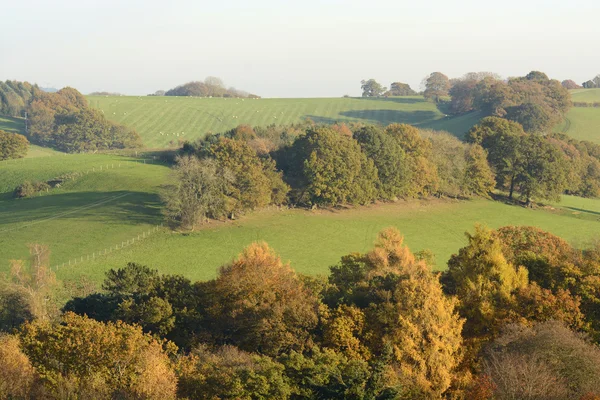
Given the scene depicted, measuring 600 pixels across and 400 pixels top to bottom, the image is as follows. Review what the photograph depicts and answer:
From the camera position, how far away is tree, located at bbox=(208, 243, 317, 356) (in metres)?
39.9

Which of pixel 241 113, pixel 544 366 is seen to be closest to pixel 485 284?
pixel 544 366

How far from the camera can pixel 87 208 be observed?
7806 cm

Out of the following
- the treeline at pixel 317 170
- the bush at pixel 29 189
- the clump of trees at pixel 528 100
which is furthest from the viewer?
the clump of trees at pixel 528 100

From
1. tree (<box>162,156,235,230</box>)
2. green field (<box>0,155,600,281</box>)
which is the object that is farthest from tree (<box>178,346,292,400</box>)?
tree (<box>162,156,235,230</box>)

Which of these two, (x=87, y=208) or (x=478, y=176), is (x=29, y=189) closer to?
(x=87, y=208)

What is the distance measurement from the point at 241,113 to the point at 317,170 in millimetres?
82029

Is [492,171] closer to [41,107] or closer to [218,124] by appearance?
[218,124]

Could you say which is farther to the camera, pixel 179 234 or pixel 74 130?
pixel 74 130

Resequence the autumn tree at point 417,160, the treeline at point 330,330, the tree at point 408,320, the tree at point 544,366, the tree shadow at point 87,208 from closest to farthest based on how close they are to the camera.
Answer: the treeline at point 330,330 → the tree at point 544,366 → the tree at point 408,320 → the tree shadow at point 87,208 → the autumn tree at point 417,160

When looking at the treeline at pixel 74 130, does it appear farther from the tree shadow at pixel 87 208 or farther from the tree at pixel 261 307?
the tree at pixel 261 307

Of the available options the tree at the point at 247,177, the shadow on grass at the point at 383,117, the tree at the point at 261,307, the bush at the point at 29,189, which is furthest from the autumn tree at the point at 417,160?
the shadow on grass at the point at 383,117

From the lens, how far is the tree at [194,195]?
72312 mm

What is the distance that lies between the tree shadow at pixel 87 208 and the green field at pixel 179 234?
118 mm

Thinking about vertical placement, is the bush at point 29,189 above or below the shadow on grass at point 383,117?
below
